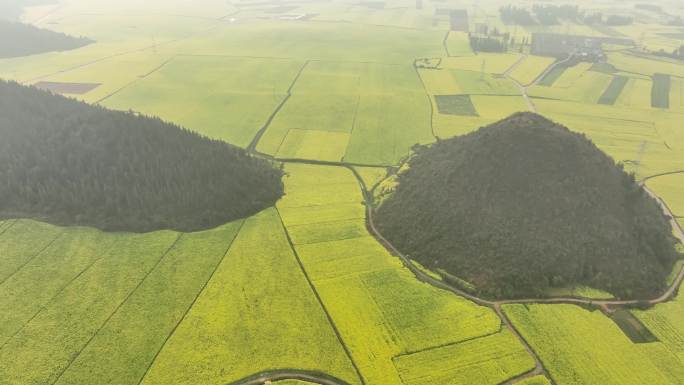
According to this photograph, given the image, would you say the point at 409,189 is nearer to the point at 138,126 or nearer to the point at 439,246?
the point at 439,246

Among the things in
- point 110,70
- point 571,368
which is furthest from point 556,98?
point 110,70

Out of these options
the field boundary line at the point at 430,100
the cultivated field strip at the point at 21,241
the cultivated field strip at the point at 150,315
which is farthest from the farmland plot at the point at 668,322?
the cultivated field strip at the point at 21,241

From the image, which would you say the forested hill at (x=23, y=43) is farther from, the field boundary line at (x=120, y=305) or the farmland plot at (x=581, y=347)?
the farmland plot at (x=581, y=347)

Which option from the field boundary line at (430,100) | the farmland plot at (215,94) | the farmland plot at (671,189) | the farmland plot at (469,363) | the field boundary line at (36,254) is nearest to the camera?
the farmland plot at (469,363)

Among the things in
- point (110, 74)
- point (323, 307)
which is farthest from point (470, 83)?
point (110, 74)

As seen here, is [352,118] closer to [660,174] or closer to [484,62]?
[660,174]

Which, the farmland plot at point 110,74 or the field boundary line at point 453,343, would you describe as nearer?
the field boundary line at point 453,343

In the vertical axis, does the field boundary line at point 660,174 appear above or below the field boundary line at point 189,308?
above

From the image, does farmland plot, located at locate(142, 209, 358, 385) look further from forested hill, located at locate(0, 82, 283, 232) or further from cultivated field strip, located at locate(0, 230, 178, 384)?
forested hill, located at locate(0, 82, 283, 232)
